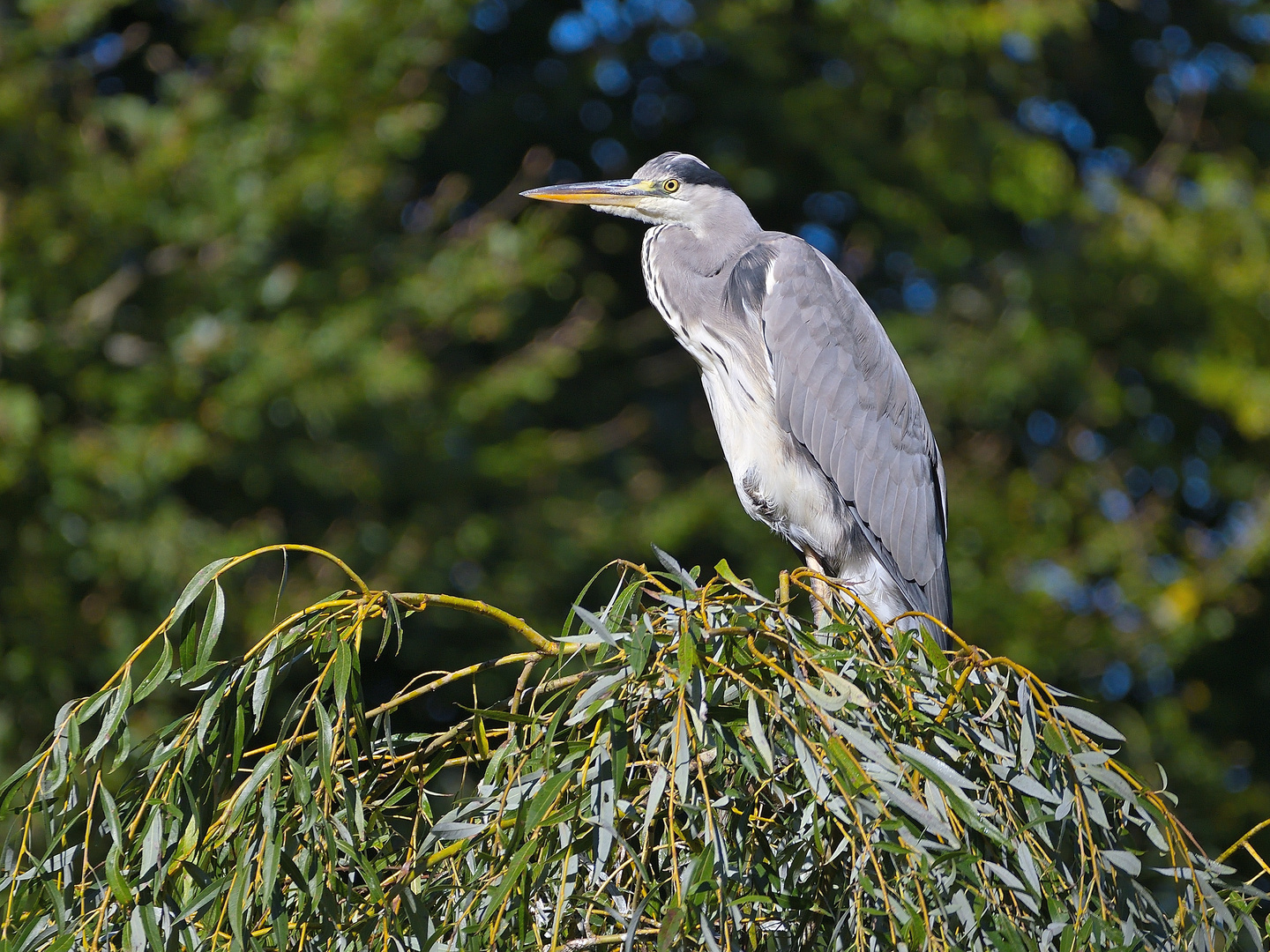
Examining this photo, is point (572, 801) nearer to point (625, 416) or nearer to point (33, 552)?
point (33, 552)

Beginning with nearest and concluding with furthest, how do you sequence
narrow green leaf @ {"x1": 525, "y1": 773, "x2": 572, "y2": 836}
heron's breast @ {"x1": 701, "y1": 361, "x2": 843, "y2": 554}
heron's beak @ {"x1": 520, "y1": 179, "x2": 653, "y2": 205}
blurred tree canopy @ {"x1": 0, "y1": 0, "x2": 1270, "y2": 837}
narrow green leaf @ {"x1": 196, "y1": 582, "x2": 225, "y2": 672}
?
narrow green leaf @ {"x1": 525, "y1": 773, "x2": 572, "y2": 836} < narrow green leaf @ {"x1": 196, "y1": 582, "x2": 225, "y2": 672} < heron's breast @ {"x1": 701, "y1": 361, "x2": 843, "y2": 554} < heron's beak @ {"x1": 520, "y1": 179, "x2": 653, "y2": 205} < blurred tree canopy @ {"x1": 0, "y1": 0, "x2": 1270, "y2": 837}

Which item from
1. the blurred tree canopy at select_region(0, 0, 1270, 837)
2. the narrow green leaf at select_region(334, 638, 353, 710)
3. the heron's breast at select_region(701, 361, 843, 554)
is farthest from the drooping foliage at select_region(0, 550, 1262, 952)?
the blurred tree canopy at select_region(0, 0, 1270, 837)

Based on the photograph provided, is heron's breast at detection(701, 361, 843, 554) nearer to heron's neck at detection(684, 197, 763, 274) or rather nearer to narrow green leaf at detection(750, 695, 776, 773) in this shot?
heron's neck at detection(684, 197, 763, 274)

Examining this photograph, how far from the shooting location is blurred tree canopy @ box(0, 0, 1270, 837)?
388cm

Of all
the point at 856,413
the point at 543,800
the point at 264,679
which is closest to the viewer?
the point at 543,800

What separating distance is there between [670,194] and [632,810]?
6.45 ft

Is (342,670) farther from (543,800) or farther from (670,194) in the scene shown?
(670,194)

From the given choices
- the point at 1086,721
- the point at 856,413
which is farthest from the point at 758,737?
the point at 856,413

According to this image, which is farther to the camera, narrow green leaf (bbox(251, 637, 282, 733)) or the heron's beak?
the heron's beak

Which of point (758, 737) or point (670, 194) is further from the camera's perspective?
point (670, 194)

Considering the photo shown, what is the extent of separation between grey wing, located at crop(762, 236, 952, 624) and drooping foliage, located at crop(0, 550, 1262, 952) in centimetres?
145

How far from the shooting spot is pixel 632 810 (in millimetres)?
1074

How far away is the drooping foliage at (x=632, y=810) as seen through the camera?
3.37 ft

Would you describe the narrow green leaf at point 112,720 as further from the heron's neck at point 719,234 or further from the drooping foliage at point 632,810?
the heron's neck at point 719,234
